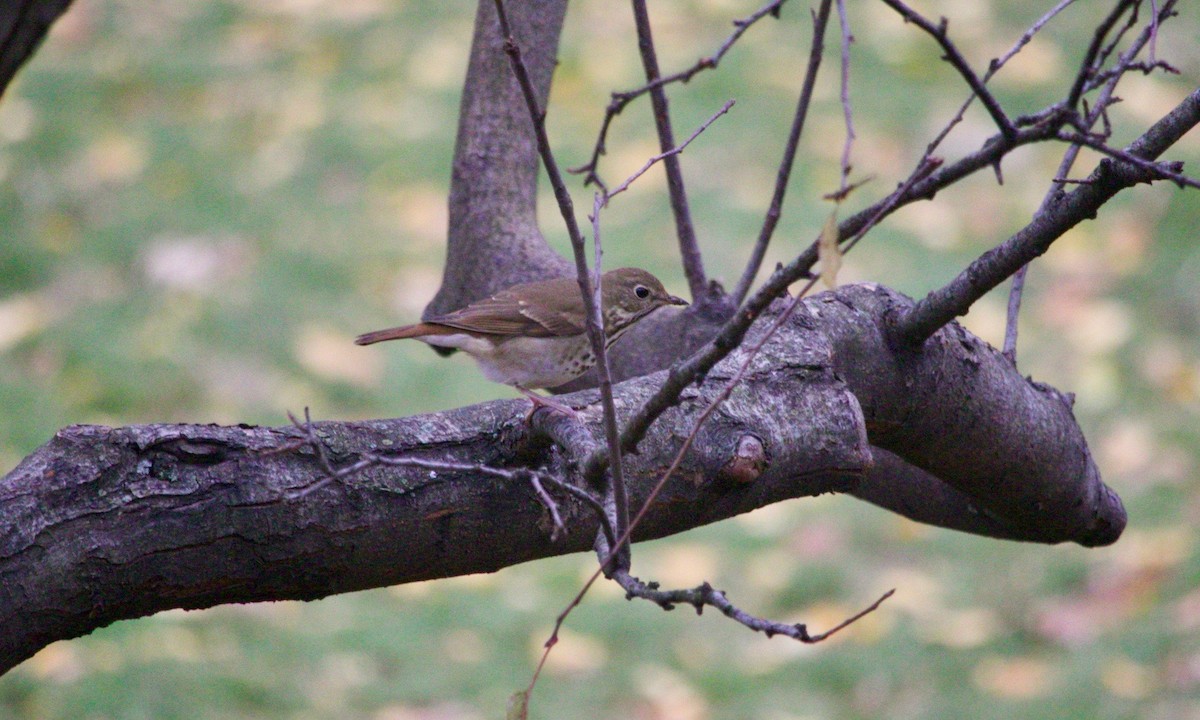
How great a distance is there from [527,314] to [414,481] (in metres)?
1.48

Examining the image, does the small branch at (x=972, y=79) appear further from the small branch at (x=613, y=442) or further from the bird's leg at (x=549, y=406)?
the bird's leg at (x=549, y=406)

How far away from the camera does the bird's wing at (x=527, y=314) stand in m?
3.69

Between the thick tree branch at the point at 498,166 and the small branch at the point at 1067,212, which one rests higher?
the thick tree branch at the point at 498,166

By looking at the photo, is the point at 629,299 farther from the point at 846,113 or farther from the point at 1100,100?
the point at 846,113

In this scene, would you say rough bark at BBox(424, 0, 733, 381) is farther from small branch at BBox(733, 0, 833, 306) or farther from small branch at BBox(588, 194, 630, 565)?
small branch at BBox(588, 194, 630, 565)

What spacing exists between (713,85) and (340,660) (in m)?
4.24

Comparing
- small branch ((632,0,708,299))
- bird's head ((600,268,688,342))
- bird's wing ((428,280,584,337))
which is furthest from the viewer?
bird's head ((600,268,688,342))

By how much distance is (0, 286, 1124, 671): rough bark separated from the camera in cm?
202

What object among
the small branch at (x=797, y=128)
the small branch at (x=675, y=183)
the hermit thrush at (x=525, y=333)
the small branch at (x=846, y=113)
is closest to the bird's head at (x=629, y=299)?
the hermit thrush at (x=525, y=333)

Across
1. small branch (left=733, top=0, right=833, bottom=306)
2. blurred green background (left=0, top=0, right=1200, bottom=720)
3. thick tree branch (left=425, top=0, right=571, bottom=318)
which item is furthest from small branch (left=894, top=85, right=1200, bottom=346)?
blurred green background (left=0, top=0, right=1200, bottom=720)

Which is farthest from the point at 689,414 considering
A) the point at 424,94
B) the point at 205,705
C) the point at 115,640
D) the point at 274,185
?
the point at 424,94

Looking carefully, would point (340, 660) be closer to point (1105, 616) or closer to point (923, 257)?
point (1105, 616)

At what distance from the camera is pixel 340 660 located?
5012mm

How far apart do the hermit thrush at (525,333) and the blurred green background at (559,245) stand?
1.67m
